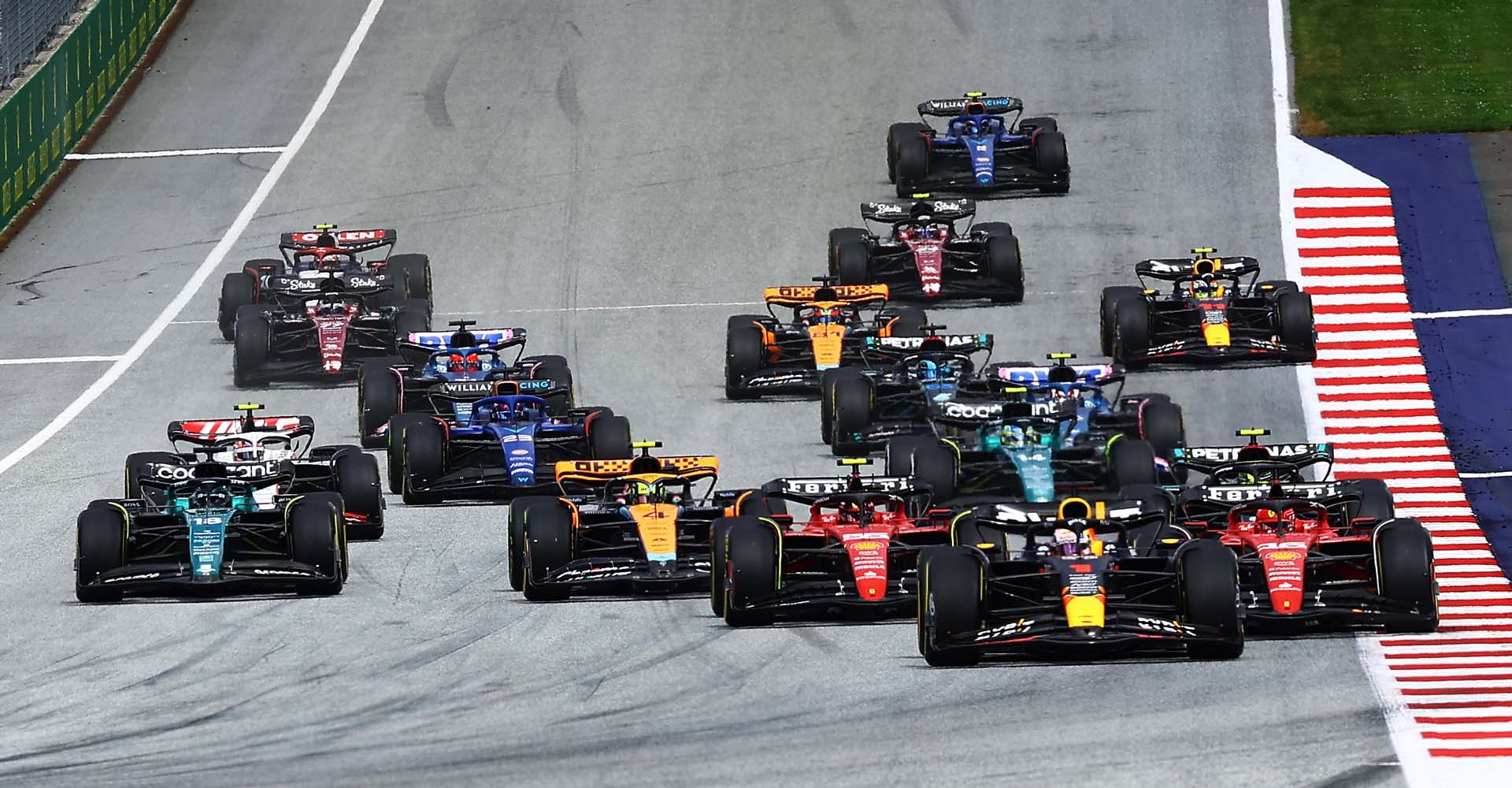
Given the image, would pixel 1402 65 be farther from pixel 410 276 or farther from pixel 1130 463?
pixel 1130 463

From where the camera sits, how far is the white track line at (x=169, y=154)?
156 feet

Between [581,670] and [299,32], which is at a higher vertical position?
[299,32]

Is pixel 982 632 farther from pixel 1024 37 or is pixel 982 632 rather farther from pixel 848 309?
pixel 1024 37

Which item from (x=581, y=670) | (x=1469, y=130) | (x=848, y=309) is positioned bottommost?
(x=581, y=670)

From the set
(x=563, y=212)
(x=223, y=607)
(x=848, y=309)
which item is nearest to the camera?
(x=223, y=607)

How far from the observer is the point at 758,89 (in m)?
49.0

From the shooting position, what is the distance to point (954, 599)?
22.2 m

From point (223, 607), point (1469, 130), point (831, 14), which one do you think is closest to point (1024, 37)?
point (831, 14)

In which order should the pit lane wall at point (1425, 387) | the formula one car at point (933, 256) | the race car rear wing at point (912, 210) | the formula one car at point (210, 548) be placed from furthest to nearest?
the race car rear wing at point (912, 210)
the formula one car at point (933, 256)
the formula one car at point (210, 548)
the pit lane wall at point (1425, 387)

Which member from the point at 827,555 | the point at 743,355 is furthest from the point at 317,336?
the point at 827,555

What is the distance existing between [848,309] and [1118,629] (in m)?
12.8

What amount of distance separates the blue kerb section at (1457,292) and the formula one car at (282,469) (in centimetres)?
1106

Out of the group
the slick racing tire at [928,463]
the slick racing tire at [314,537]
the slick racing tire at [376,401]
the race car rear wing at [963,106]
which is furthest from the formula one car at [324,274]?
the slick racing tire at [314,537]

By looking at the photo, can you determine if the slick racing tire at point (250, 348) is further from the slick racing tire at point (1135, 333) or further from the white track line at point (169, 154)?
the white track line at point (169, 154)
